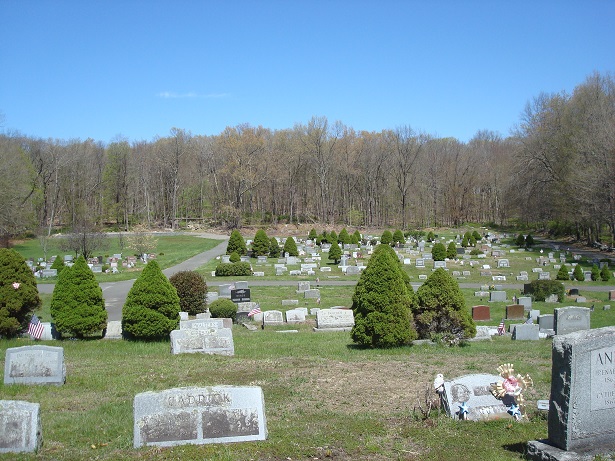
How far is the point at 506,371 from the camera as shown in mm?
7918

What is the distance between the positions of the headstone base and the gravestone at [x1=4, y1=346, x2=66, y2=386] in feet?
24.9

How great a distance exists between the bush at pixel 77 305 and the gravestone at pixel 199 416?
425 inches

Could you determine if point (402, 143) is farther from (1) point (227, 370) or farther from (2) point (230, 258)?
(1) point (227, 370)

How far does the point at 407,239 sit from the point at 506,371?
184 ft

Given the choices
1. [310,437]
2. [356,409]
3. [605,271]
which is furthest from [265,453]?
[605,271]

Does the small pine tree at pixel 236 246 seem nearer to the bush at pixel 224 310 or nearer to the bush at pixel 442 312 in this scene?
the bush at pixel 224 310

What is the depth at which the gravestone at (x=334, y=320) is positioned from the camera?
20.5 meters

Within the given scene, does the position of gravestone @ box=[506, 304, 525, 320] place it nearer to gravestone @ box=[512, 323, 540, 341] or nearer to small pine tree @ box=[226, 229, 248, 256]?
gravestone @ box=[512, 323, 540, 341]

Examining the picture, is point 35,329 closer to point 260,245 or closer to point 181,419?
point 181,419

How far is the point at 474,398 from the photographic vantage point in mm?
8312

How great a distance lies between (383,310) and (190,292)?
36.6ft

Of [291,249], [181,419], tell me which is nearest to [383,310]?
[181,419]

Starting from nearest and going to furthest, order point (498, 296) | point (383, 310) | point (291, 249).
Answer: point (383, 310), point (498, 296), point (291, 249)

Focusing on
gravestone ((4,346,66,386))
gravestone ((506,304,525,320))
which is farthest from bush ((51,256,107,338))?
gravestone ((506,304,525,320))
